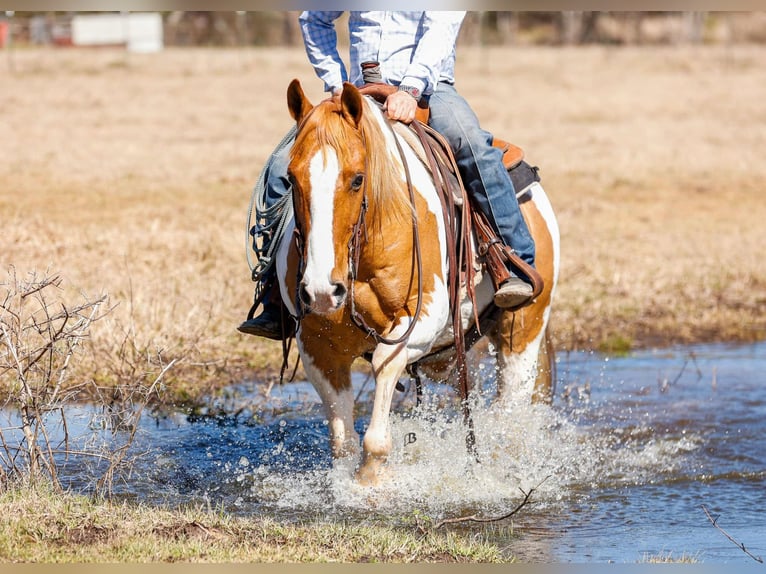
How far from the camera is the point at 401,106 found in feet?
18.3

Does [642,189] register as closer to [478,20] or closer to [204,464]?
[204,464]

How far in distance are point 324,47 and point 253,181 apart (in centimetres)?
928

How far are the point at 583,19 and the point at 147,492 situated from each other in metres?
43.6

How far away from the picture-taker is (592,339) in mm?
9453

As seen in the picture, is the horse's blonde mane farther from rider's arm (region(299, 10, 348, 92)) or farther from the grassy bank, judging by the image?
the grassy bank

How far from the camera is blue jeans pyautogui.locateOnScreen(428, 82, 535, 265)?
598 centimetres

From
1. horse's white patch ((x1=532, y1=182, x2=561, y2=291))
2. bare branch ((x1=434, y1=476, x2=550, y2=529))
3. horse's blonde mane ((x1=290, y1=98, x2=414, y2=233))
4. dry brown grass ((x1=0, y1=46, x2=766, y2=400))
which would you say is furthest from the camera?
dry brown grass ((x1=0, y1=46, x2=766, y2=400))

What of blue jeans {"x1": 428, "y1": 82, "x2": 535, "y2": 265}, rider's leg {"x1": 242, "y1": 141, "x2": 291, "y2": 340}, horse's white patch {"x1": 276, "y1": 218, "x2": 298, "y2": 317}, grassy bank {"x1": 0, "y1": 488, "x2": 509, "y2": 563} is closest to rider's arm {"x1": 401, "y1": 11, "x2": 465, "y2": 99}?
blue jeans {"x1": 428, "y1": 82, "x2": 535, "y2": 265}

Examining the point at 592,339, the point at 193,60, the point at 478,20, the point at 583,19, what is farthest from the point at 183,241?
the point at 583,19

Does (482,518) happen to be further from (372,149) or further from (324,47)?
(324,47)

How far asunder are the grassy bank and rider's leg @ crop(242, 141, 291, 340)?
1.12 meters

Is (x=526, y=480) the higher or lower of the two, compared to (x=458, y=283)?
lower

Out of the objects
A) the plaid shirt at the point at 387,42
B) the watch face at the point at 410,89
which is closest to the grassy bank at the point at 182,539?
the watch face at the point at 410,89

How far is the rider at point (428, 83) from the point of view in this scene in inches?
227
